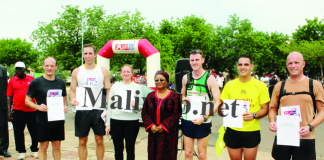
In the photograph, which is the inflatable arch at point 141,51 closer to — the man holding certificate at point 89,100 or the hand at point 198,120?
the man holding certificate at point 89,100

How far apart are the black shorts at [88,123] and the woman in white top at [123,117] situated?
0.15m

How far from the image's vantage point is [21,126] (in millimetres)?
4922

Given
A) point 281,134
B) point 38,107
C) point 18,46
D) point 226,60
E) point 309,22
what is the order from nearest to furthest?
point 281,134 → point 38,107 → point 309,22 → point 226,60 → point 18,46

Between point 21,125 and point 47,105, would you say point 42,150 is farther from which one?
point 21,125

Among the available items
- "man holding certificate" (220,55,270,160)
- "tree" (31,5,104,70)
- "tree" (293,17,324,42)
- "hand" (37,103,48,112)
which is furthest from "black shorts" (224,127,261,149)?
"tree" (293,17,324,42)

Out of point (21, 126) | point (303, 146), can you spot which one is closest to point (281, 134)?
point (303, 146)

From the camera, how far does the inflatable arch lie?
1137cm

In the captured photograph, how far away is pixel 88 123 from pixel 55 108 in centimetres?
57

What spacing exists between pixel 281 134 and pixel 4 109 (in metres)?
5.13

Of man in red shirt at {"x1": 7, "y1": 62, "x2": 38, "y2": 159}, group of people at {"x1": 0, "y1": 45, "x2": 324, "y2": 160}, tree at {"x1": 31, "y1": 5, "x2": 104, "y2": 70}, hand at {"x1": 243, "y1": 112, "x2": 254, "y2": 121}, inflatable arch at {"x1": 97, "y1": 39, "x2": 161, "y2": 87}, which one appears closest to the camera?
group of people at {"x1": 0, "y1": 45, "x2": 324, "y2": 160}

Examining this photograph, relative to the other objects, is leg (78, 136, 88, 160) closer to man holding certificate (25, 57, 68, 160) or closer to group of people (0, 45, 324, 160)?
group of people (0, 45, 324, 160)

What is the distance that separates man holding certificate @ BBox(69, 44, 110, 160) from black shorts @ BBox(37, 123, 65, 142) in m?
0.32

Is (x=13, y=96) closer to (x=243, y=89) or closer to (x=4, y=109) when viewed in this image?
(x=4, y=109)

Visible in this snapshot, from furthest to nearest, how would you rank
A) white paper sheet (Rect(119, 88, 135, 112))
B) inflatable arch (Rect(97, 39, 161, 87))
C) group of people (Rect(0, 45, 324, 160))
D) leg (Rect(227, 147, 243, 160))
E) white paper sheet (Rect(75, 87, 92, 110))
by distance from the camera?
inflatable arch (Rect(97, 39, 161, 87)) → white paper sheet (Rect(75, 87, 92, 110)) → white paper sheet (Rect(119, 88, 135, 112)) → leg (Rect(227, 147, 243, 160)) → group of people (Rect(0, 45, 324, 160))
